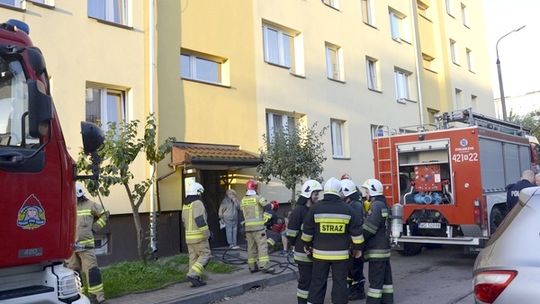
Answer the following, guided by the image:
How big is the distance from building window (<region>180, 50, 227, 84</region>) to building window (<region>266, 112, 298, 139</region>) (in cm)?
194

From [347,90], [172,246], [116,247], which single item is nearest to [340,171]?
[347,90]

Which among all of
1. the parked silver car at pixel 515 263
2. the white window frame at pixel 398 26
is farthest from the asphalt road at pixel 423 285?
the white window frame at pixel 398 26

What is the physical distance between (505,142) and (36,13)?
1036cm

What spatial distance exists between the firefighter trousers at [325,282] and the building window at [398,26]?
16.9 m

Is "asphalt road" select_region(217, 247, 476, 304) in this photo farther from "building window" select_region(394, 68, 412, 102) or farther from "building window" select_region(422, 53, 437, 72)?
"building window" select_region(422, 53, 437, 72)

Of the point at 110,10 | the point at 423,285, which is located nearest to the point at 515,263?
the point at 423,285

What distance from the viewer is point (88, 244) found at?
7363mm

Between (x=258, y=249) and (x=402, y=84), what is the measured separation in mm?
14292

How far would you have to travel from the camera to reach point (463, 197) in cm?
1021

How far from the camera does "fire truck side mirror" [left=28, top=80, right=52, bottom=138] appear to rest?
3.31 m

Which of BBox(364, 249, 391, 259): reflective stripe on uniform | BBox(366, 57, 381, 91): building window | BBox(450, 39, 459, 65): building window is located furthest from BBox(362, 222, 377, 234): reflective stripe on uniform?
BBox(450, 39, 459, 65): building window

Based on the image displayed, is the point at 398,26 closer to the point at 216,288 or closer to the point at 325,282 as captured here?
the point at 216,288

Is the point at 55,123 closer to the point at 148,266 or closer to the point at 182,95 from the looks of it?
the point at 148,266

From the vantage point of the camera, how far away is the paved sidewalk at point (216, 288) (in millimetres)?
7777
